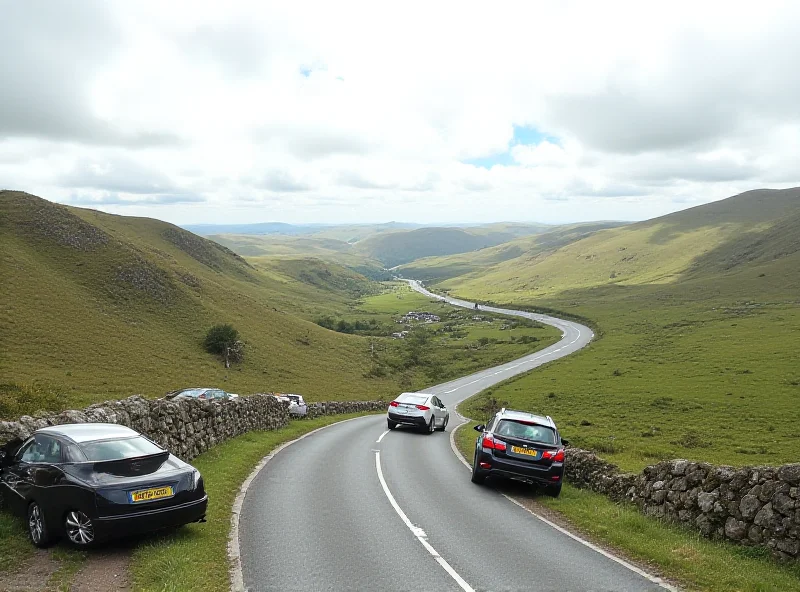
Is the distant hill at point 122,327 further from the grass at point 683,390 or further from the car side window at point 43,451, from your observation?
the car side window at point 43,451

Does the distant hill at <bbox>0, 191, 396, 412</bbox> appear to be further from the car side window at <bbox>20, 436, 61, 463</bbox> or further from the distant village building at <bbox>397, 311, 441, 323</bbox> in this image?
the distant village building at <bbox>397, 311, 441, 323</bbox>

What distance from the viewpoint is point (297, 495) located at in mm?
13938

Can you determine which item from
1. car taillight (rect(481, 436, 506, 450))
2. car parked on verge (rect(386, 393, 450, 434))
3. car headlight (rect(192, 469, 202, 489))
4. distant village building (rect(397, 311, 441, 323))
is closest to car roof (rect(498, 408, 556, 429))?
car taillight (rect(481, 436, 506, 450))

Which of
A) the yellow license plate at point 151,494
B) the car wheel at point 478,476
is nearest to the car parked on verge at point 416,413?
the car wheel at point 478,476

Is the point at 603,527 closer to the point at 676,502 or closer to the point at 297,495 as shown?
the point at 676,502

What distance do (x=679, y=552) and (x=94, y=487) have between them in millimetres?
10264

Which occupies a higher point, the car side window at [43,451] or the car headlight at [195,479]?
the car side window at [43,451]

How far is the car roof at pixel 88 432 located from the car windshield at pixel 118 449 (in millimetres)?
166

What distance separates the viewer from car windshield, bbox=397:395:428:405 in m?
A: 29.6

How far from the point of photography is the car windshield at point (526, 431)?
50.7 ft

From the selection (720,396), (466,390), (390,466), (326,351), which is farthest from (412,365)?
(390,466)

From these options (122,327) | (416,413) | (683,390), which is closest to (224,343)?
(122,327)

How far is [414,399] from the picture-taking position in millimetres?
29984

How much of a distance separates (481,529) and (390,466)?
7364mm
